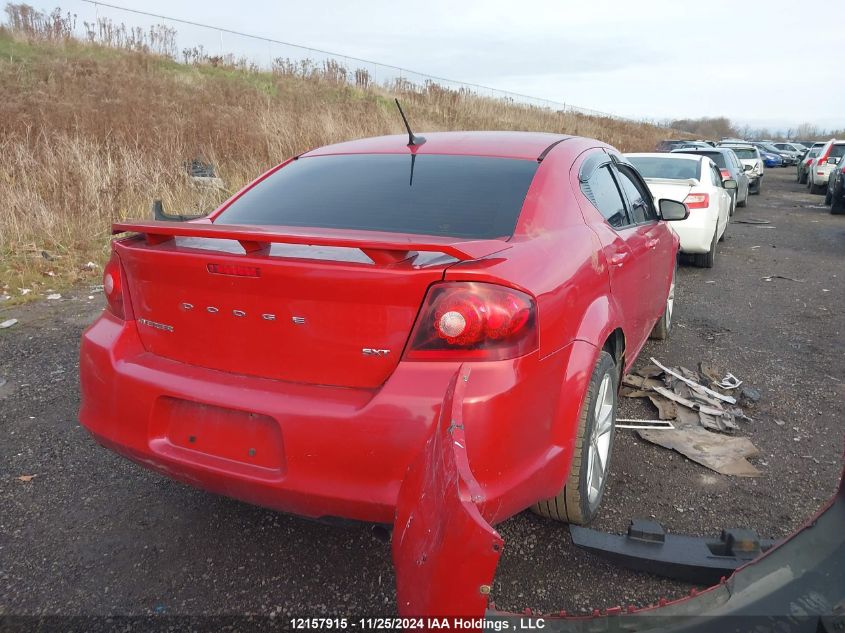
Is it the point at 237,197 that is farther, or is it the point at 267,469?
the point at 237,197

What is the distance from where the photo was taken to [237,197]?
10.1 feet

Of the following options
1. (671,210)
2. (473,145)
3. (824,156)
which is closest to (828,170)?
(824,156)

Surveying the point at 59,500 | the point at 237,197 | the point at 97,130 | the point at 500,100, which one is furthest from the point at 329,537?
the point at 500,100

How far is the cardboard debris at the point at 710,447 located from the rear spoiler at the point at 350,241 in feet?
5.93

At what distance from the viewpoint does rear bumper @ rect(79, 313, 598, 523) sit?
5.98 feet

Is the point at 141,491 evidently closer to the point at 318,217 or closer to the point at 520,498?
the point at 318,217

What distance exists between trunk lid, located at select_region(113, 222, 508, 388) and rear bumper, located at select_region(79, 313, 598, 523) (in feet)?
0.22

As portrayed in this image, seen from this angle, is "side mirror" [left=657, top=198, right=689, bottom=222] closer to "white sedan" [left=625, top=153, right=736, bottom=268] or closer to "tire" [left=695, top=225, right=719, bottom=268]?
"white sedan" [left=625, top=153, right=736, bottom=268]

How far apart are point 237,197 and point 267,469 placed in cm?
160

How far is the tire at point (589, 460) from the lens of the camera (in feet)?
7.56

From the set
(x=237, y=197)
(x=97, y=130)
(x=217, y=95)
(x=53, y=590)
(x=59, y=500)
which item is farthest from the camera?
(x=217, y=95)

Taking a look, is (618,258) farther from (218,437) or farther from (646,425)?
(218,437)

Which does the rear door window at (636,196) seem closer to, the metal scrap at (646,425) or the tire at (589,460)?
the metal scrap at (646,425)

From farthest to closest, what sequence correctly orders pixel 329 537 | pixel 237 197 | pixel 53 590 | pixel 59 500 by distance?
1. pixel 237 197
2. pixel 59 500
3. pixel 329 537
4. pixel 53 590
